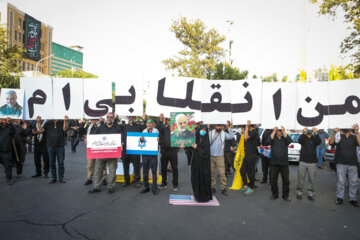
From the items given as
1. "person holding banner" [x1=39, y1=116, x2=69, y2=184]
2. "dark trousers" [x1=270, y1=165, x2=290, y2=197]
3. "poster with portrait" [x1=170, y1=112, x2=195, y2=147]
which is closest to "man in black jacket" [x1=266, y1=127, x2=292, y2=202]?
"dark trousers" [x1=270, y1=165, x2=290, y2=197]

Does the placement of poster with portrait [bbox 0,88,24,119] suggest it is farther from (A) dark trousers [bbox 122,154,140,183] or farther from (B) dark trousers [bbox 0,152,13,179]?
(A) dark trousers [bbox 122,154,140,183]

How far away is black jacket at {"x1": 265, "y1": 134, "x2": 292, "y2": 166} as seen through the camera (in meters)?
6.41

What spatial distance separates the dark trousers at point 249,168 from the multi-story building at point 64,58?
175 m

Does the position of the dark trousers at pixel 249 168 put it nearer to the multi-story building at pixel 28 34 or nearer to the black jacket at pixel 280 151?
the black jacket at pixel 280 151

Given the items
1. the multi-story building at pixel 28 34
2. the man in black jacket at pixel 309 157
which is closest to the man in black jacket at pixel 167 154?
the man in black jacket at pixel 309 157

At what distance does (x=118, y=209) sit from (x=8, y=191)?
11.2 ft

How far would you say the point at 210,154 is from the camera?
22.4 ft

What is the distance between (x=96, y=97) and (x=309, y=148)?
228 inches

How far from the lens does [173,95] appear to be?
657cm

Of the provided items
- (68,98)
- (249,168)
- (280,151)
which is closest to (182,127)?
(249,168)

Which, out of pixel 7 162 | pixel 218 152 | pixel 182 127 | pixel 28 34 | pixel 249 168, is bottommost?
pixel 249 168

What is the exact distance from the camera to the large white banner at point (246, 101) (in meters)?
6.26

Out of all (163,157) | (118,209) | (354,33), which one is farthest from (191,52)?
(118,209)

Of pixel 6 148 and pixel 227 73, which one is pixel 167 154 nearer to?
pixel 6 148
